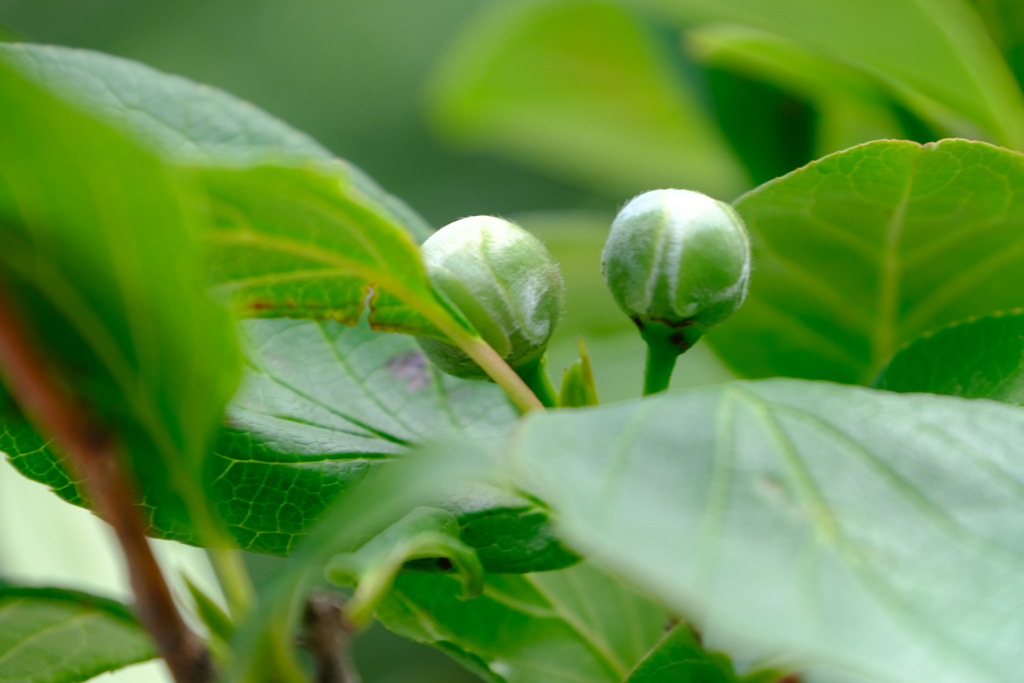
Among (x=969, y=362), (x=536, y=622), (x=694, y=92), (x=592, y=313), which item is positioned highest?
(x=694, y=92)

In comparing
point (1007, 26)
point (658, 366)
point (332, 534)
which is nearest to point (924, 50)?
point (1007, 26)

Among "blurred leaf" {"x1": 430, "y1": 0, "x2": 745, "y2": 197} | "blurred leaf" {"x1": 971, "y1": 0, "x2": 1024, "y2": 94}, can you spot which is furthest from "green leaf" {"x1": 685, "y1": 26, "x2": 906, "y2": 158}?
"blurred leaf" {"x1": 430, "y1": 0, "x2": 745, "y2": 197}

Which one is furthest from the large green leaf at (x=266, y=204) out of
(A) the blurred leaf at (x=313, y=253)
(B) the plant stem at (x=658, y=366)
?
(B) the plant stem at (x=658, y=366)

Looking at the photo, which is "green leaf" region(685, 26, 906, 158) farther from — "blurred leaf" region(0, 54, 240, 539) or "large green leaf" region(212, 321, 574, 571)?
"blurred leaf" region(0, 54, 240, 539)

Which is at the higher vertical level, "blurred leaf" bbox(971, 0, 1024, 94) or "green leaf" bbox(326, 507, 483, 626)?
"blurred leaf" bbox(971, 0, 1024, 94)

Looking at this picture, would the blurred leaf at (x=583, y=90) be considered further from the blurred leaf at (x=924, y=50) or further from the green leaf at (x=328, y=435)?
the green leaf at (x=328, y=435)

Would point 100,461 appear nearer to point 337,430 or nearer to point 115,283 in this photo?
point 115,283
